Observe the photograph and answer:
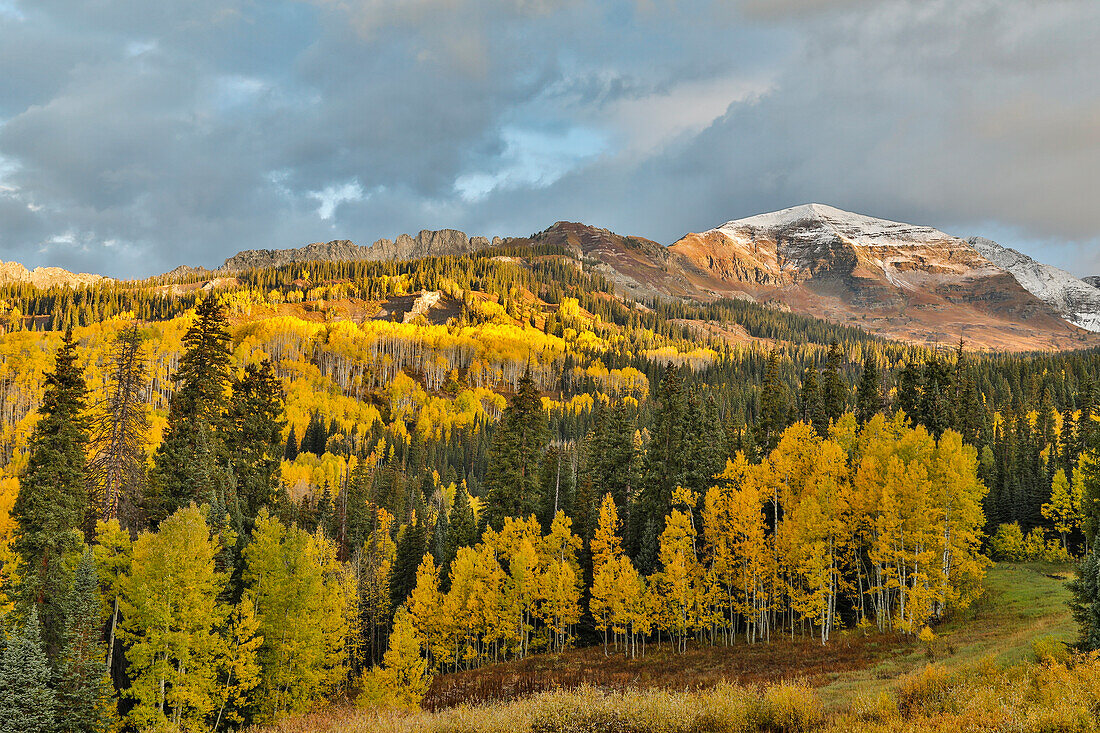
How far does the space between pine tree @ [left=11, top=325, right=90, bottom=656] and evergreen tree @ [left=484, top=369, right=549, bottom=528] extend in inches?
1193

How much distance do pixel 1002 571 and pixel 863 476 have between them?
20.5m

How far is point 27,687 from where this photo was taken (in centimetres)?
2512

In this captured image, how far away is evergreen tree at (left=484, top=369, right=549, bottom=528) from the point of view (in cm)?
5562

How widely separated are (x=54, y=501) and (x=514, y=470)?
108 feet

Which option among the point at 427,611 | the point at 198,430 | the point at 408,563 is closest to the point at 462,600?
the point at 427,611

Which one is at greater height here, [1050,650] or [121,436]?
[121,436]

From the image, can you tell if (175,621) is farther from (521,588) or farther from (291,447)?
(291,447)

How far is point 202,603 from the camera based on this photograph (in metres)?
31.1

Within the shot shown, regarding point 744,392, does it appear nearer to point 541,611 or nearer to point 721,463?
point 721,463

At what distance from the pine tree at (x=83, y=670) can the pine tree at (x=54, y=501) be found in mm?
1212

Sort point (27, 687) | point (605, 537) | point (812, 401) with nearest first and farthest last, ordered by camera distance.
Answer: point (27, 687)
point (605, 537)
point (812, 401)

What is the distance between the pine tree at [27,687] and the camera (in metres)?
24.6

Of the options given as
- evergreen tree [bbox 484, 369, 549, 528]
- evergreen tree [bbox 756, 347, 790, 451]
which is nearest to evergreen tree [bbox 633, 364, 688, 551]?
evergreen tree [bbox 484, 369, 549, 528]

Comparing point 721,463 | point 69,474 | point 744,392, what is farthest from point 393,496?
point 744,392
